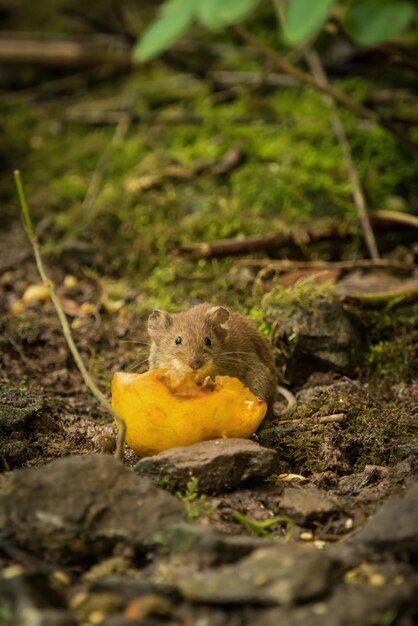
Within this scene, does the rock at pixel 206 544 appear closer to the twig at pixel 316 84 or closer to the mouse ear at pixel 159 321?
the mouse ear at pixel 159 321

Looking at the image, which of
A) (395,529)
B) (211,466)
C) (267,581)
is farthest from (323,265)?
(267,581)

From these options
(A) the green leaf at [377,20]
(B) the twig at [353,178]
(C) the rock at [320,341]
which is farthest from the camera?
(B) the twig at [353,178]

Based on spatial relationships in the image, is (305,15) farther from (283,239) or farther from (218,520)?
(283,239)

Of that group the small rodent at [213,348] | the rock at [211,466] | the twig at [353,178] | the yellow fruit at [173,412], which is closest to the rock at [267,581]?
the rock at [211,466]

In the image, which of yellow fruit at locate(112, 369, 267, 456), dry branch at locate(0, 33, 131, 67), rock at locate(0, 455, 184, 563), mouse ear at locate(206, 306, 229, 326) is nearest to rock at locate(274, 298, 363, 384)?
mouse ear at locate(206, 306, 229, 326)

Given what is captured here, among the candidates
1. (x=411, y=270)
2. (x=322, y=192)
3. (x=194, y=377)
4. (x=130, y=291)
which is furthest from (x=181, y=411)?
(x=322, y=192)

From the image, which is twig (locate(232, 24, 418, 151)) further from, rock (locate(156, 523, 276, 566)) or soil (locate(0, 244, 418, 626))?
rock (locate(156, 523, 276, 566))
